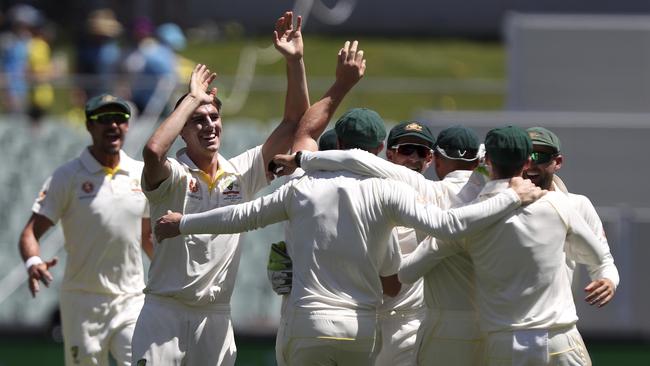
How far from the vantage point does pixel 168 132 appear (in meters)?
7.49

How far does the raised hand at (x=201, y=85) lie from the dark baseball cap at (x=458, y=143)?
4.26 ft

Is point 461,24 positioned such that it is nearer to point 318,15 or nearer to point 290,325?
point 318,15

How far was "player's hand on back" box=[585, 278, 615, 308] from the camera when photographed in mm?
7199

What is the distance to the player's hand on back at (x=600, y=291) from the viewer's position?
7.20 m

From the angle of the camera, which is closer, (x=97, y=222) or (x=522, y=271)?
(x=522, y=271)

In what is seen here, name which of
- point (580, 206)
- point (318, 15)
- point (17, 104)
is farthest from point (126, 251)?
point (318, 15)

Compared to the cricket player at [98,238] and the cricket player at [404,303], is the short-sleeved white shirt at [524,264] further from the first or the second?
the cricket player at [98,238]

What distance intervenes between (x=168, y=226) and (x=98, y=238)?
2.31 metres

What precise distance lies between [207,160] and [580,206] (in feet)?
6.86

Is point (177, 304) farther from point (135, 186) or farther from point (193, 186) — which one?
point (135, 186)

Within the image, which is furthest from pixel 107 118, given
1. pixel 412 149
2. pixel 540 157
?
pixel 540 157

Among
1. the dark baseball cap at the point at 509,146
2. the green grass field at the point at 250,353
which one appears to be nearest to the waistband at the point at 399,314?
the dark baseball cap at the point at 509,146

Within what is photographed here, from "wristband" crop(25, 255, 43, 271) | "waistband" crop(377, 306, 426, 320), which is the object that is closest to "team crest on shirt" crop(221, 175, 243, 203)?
"waistband" crop(377, 306, 426, 320)

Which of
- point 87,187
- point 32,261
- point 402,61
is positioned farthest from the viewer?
point 402,61
